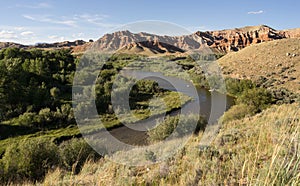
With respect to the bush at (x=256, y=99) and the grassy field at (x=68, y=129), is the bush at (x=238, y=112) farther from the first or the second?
the grassy field at (x=68, y=129)

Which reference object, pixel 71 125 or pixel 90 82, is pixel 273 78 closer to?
pixel 90 82

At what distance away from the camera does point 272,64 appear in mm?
48906

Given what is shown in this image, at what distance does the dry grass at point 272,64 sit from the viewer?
39503 millimetres

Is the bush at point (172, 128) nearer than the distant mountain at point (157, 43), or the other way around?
Result: the distant mountain at point (157, 43)

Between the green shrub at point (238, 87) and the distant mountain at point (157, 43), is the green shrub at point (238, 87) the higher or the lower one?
the lower one

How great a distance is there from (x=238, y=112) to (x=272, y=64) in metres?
33.4

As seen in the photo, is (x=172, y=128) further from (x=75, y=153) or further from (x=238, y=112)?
(x=238, y=112)

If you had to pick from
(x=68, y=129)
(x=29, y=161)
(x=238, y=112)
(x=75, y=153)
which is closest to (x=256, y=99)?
(x=238, y=112)

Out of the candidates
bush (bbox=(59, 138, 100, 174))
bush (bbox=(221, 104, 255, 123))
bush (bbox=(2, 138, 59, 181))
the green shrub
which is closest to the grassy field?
bush (bbox=(59, 138, 100, 174))

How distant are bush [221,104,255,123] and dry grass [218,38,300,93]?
1545 cm

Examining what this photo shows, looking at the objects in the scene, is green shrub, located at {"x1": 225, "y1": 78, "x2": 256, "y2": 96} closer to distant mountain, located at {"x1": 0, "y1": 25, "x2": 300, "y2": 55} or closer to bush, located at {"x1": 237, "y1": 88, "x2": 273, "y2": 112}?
distant mountain, located at {"x1": 0, "y1": 25, "x2": 300, "y2": 55}

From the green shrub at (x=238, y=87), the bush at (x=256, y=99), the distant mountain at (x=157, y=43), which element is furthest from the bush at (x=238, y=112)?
the green shrub at (x=238, y=87)

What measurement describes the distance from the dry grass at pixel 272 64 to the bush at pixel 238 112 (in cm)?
1545

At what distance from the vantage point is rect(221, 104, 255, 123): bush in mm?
19112
